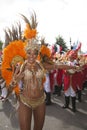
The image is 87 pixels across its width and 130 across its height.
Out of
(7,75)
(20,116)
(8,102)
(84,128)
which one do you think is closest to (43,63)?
(7,75)

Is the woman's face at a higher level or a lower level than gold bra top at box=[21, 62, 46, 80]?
higher

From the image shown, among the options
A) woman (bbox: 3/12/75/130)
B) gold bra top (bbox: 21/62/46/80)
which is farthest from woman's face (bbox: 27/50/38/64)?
gold bra top (bbox: 21/62/46/80)

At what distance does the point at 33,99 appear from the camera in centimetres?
457

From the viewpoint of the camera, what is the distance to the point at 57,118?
7617mm

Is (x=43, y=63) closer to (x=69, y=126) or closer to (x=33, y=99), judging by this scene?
(x=33, y=99)

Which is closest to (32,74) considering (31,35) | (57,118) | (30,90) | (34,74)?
(34,74)

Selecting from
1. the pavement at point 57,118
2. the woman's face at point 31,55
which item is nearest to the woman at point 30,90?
the woman's face at point 31,55

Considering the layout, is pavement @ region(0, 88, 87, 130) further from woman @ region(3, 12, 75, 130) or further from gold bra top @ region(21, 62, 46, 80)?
gold bra top @ region(21, 62, 46, 80)

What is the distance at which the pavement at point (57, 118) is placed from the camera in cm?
672

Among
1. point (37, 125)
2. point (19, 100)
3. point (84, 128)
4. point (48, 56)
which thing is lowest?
point (84, 128)

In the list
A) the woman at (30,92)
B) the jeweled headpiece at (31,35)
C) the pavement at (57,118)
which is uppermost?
the jeweled headpiece at (31,35)

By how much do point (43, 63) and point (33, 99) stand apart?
0.80m

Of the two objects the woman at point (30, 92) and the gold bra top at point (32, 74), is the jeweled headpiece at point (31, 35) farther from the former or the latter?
the gold bra top at point (32, 74)

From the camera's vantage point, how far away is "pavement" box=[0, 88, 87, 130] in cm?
672
